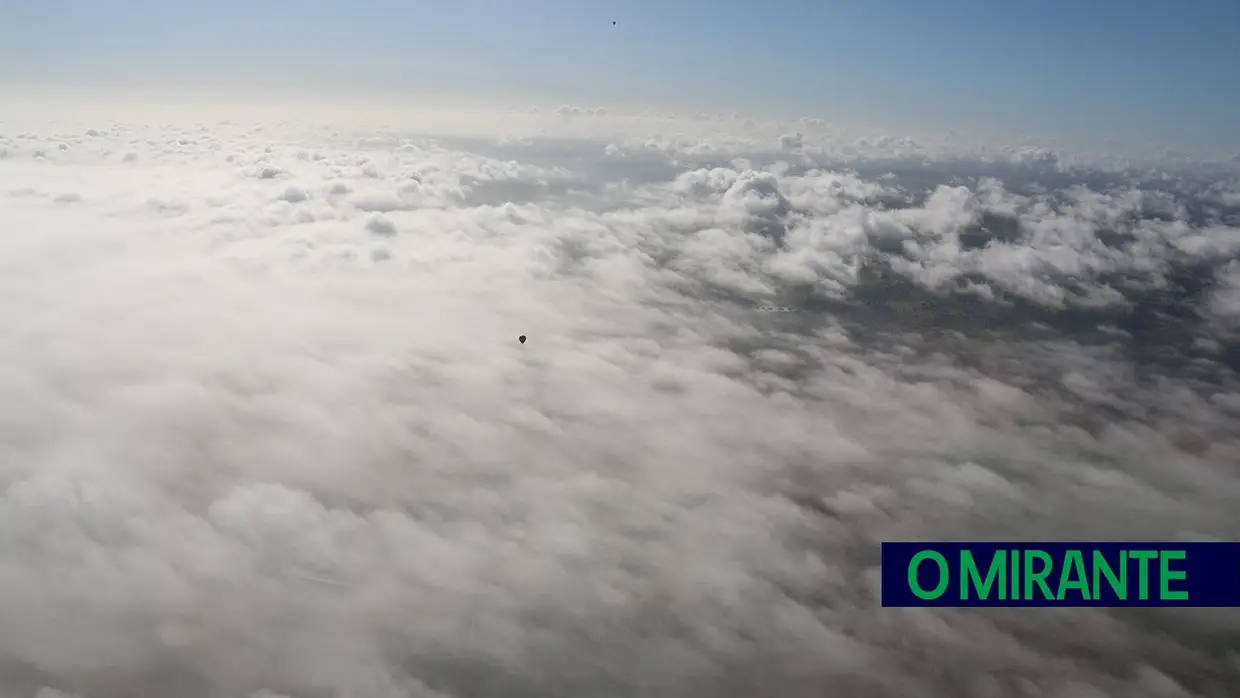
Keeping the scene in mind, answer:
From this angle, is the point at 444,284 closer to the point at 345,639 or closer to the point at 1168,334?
the point at 345,639

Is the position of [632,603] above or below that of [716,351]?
below

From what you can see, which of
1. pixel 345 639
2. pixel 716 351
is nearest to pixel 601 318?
pixel 716 351

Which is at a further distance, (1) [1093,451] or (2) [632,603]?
(1) [1093,451]

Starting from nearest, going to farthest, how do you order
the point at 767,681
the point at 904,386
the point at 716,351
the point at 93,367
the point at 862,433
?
the point at 767,681
the point at 93,367
the point at 862,433
the point at 904,386
the point at 716,351

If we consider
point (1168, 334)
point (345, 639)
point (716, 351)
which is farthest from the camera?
point (1168, 334)

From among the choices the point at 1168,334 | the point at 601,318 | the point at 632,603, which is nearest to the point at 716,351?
the point at 601,318

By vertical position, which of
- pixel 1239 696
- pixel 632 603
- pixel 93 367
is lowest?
pixel 1239 696
